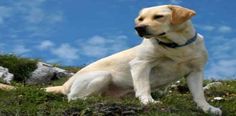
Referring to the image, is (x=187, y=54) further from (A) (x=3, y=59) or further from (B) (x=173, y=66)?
(A) (x=3, y=59)

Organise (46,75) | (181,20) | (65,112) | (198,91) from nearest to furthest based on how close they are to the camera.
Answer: (65,112) → (181,20) → (198,91) → (46,75)

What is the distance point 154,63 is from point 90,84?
1.36m

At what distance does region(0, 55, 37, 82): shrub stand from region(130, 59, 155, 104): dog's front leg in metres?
9.79

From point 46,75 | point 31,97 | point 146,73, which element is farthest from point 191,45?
point 46,75

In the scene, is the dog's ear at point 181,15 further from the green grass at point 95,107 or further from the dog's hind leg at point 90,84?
the dog's hind leg at point 90,84

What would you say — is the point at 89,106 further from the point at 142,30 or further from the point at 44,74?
the point at 44,74

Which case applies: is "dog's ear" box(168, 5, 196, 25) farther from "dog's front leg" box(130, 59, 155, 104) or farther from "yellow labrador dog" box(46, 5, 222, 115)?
"dog's front leg" box(130, 59, 155, 104)

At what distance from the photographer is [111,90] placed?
1416cm

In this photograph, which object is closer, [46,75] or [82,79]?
[82,79]

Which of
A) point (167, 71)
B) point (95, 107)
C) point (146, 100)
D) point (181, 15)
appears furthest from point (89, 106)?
point (181, 15)

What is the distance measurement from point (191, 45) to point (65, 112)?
2781mm

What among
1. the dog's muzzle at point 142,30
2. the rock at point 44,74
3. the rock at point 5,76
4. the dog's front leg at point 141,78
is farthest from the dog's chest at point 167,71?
the rock at point 44,74

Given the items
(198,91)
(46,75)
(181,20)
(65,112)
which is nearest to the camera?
(65,112)

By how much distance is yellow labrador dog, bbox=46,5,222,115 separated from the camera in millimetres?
12555
